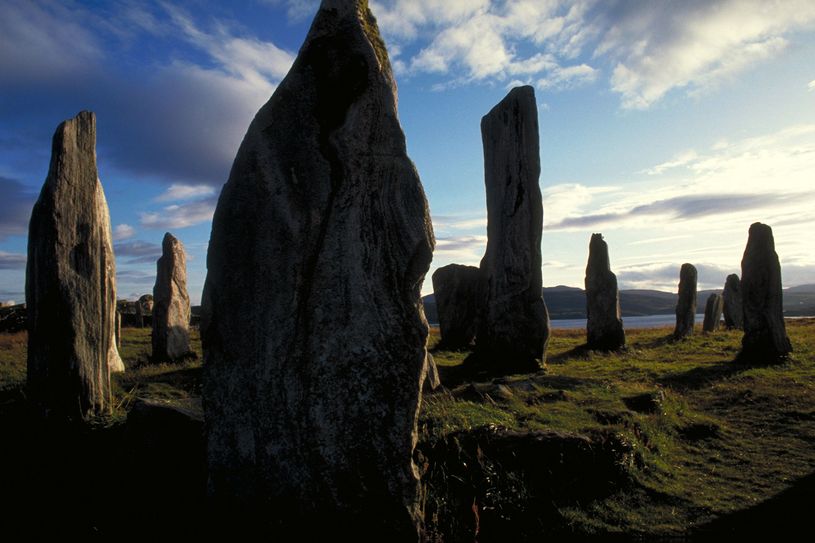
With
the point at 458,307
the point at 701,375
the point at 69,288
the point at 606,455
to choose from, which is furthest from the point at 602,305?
the point at 69,288

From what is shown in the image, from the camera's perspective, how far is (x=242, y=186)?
5.11 m

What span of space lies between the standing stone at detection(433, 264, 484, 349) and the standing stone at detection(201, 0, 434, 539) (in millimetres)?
13303

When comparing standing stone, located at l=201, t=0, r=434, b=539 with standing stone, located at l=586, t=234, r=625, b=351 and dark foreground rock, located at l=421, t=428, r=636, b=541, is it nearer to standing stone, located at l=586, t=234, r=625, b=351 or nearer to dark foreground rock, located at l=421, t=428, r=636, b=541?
dark foreground rock, located at l=421, t=428, r=636, b=541

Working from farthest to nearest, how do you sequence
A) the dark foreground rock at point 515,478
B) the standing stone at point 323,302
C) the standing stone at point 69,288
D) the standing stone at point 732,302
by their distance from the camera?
1. the standing stone at point 732,302
2. the standing stone at point 69,288
3. the dark foreground rock at point 515,478
4. the standing stone at point 323,302

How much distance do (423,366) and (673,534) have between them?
3020 millimetres

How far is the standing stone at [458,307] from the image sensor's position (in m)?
18.3

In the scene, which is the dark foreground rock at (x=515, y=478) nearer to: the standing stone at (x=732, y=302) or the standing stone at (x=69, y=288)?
the standing stone at (x=69, y=288)

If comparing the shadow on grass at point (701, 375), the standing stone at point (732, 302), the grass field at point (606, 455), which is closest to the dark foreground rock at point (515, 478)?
the grass field at point (606, 455)

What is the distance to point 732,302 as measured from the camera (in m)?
26.4

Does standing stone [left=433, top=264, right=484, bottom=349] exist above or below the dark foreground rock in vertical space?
above

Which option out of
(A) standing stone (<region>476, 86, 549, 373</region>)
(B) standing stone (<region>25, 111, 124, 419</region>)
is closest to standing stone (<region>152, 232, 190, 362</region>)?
(B) standing stone (<region>25, 111, 124, 419</region>)

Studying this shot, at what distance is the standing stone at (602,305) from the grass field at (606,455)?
671 centimetres

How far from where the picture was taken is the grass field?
18.6ft

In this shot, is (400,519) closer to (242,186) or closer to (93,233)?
(242,186)
